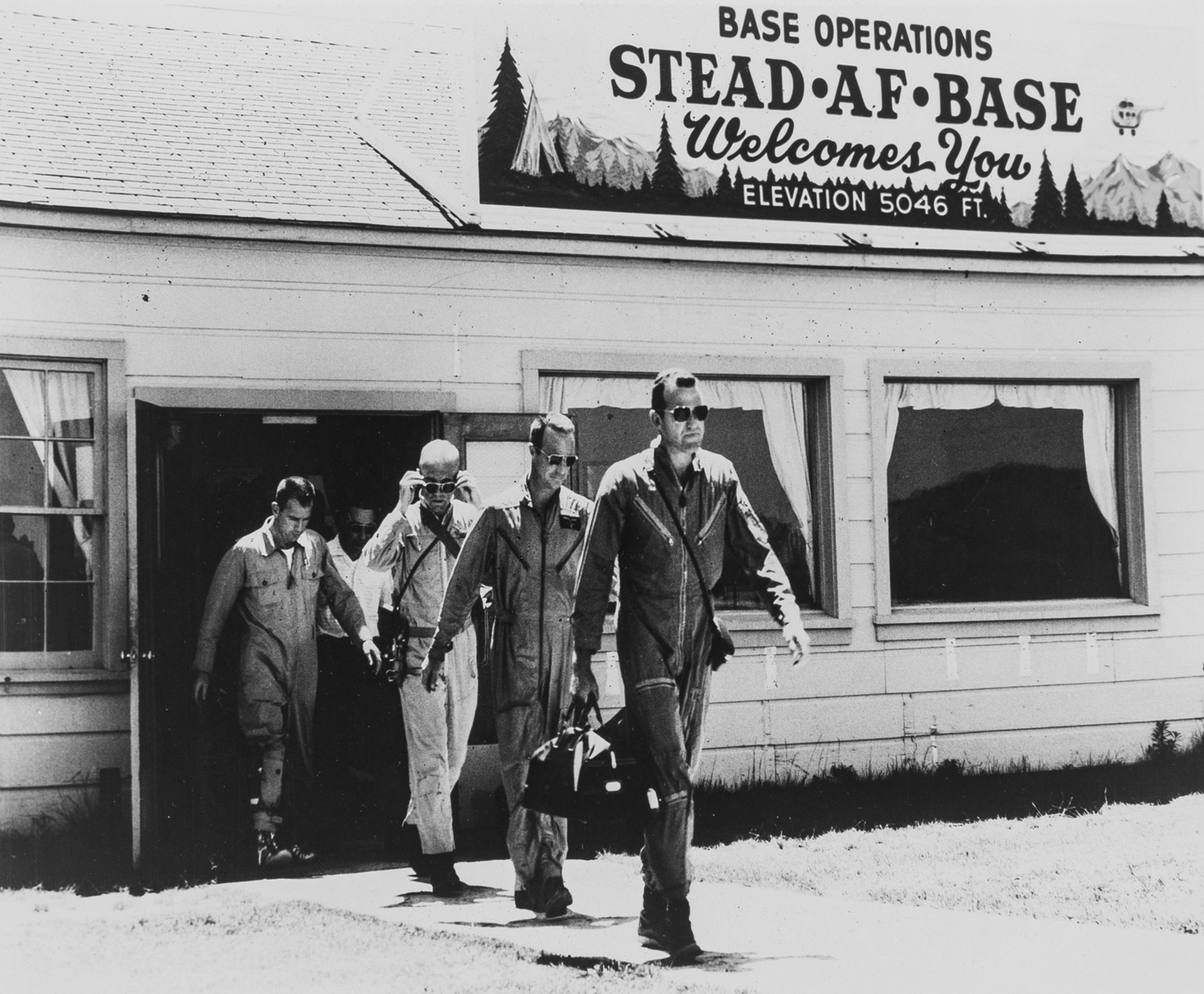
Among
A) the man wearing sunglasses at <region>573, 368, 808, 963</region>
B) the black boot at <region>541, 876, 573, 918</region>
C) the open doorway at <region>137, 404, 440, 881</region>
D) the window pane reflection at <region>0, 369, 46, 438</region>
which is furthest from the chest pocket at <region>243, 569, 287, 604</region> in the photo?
the man wearing sunglasses at <region>573, 368, 808, 963</region>

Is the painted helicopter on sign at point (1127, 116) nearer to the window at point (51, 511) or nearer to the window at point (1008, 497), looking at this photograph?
the window at point (1008, 497)

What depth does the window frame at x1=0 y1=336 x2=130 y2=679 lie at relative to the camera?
7445 mm

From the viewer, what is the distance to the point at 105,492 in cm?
752

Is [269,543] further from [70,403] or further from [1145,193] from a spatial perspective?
[1145,193]

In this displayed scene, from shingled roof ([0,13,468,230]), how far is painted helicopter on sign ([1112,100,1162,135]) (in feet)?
14.7

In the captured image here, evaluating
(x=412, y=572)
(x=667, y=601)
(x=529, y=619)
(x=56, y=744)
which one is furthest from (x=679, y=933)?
(x=56, y=744)

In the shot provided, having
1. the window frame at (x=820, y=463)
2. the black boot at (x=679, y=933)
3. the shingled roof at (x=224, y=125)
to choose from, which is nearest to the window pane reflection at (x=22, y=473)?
the shingled roof at (x=224, y=125)

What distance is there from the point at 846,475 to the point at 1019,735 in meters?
2.05

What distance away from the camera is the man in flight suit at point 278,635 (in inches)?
286

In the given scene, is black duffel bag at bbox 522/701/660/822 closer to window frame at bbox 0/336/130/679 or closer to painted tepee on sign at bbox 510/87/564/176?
window frame at bbox 0/336/130/679

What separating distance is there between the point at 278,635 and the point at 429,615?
1051mm

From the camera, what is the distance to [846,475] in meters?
8.84

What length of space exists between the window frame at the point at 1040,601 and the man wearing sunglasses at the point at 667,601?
3.63 m

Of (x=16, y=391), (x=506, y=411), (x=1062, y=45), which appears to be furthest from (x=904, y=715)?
(x=16, y=391)
